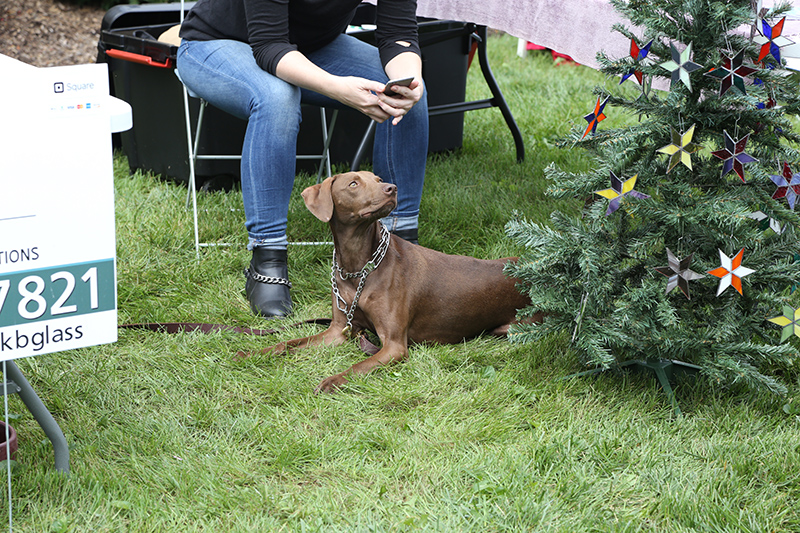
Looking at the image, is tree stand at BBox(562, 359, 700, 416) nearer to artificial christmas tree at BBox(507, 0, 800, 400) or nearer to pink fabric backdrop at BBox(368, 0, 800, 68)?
artificial christmas tree at BBox(507, 0, 800, 400)

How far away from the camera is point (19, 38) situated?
751cm

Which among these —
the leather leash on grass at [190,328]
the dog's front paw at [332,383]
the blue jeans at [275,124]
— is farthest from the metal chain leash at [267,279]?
the dog's front paw at [332,383]

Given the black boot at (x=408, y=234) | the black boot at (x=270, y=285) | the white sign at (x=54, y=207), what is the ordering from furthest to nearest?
the black boot at (x=408, y=234)
the black boot at (x=270, y=285)
the white sign at (x=54, y=207)

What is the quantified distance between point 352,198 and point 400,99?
523mm

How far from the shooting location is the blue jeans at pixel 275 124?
290cm

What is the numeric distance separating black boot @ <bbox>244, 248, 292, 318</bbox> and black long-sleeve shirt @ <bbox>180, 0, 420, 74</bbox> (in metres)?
0.72

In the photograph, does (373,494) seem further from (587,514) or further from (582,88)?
(582,88)

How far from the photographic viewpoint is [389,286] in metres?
2.63

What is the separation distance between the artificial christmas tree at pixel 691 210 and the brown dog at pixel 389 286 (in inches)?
16.5

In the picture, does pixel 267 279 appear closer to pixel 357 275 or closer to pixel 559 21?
pixel 357 275

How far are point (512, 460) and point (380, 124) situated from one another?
5.43ft

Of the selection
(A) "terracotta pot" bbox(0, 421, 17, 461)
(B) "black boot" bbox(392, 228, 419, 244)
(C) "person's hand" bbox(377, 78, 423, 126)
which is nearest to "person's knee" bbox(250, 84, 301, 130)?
(C) "person's hand" bbox(377, 78, 423, 126)

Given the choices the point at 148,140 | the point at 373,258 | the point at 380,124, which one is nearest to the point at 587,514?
the point at 373,258

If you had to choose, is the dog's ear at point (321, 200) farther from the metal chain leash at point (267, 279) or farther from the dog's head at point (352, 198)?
the metal chain leash at point (267, 279)
